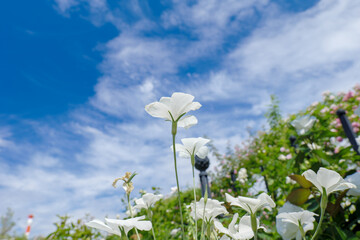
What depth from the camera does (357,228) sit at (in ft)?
4.48

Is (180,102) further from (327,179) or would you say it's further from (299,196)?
(299,196)

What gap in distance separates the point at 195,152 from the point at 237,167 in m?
5.07

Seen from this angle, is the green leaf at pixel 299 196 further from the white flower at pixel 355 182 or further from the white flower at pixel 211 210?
the white flower at pixel 211 210

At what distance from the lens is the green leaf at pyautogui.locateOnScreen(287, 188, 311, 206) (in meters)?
1.27

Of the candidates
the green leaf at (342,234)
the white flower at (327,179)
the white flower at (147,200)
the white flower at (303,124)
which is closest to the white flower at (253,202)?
the white flower at (327,179)

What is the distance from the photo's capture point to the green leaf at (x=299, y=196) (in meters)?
1.27

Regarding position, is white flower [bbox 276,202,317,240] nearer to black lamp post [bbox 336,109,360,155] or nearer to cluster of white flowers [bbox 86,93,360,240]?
cluster of white flowers [bbox 86,93,360,240]

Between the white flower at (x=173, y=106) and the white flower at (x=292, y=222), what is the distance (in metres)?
0.46

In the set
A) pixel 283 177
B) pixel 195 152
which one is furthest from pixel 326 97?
pixel 195 152

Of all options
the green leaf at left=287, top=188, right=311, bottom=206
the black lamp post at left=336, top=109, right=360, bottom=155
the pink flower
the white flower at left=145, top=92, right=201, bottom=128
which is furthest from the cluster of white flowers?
the pink flower

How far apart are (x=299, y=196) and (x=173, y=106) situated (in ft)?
3.17

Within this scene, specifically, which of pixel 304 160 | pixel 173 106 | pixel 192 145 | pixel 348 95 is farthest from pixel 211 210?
pixel 348 95

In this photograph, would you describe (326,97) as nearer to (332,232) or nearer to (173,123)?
(332,232)

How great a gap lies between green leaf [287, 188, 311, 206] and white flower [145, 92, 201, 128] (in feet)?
2.99
